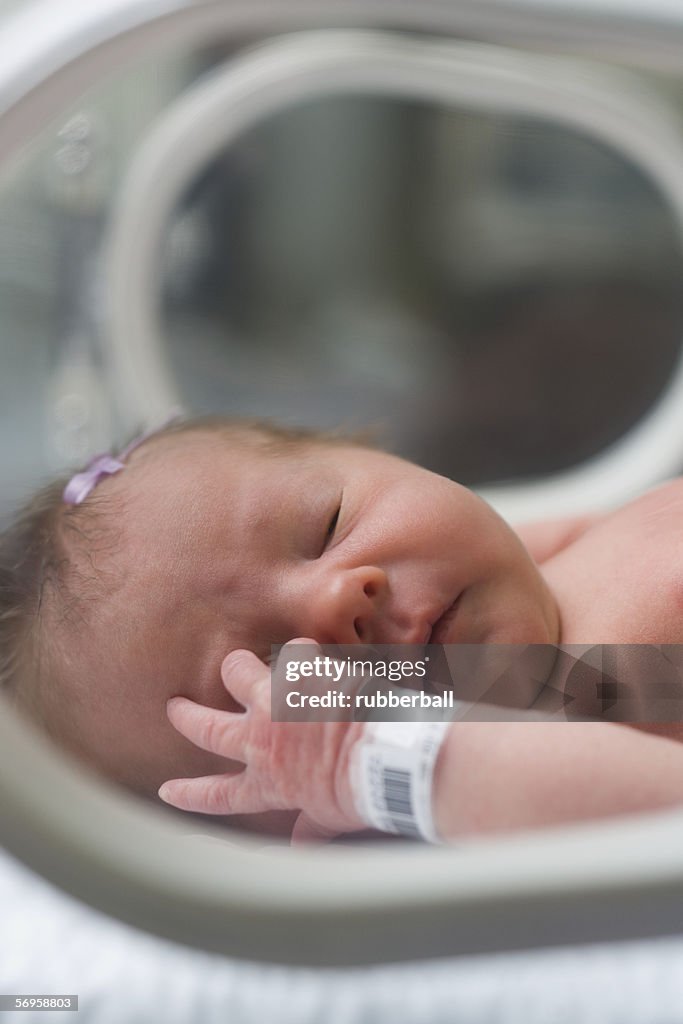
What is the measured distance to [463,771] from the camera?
0.37 m

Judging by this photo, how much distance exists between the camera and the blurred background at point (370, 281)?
1.08 m

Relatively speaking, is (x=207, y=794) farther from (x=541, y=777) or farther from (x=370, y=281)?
(x=370, y=281)

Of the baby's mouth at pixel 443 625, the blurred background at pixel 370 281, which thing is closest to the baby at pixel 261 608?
the baby's mouth at pixel 443 625

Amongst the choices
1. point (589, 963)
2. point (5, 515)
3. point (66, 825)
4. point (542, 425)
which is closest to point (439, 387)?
point (542, 425)

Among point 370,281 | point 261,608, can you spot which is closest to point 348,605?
point 261,608

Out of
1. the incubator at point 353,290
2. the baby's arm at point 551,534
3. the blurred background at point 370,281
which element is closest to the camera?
the incubator at point 353,290

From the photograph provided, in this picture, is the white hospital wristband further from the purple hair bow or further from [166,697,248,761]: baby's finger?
the purple hair bow

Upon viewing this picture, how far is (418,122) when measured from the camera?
126 centimetres

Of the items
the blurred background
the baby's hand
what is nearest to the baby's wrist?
the baby's hand

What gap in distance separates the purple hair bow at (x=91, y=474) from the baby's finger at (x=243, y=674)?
0.41 feet

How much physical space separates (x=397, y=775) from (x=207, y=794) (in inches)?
4.0

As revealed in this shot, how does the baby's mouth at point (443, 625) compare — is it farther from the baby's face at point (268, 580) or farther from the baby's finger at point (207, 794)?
the baby's finger at point (207, 794)

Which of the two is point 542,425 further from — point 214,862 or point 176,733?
point 214,862

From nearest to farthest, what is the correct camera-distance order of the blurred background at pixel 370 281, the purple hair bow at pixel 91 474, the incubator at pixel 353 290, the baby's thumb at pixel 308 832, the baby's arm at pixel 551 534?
the incubator at pixel 353 290 < the baby's thumb at pixel 308 832 < the purple hair bow at pixel 91 474 < the baby's arm at pixel 551 534 < the blurred background at pixel 370 281
